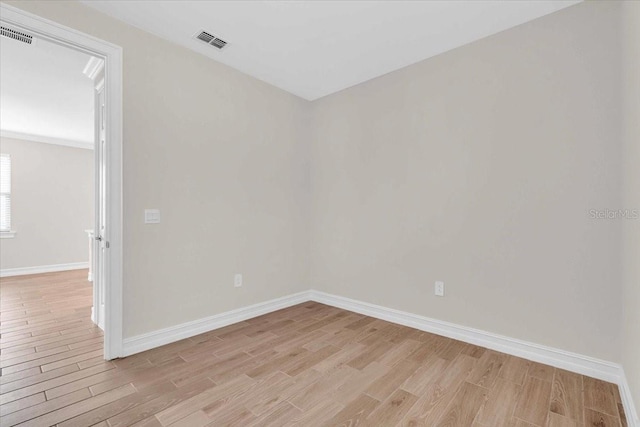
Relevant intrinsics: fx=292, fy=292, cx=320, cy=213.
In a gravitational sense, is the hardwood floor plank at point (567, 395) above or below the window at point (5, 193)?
below

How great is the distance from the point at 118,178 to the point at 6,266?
16.8 ft

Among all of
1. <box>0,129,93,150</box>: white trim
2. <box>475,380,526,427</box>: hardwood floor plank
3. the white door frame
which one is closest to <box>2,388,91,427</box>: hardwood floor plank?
the white door frame

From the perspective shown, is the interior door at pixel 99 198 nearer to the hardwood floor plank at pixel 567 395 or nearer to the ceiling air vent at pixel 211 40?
the ceiling air vent at pixel 211 40

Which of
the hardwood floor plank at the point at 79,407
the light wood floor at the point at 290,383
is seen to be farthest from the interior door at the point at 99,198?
the hardwood floor plank at the point at 79,407

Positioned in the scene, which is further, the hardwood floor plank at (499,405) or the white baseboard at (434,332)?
the white baseboard at (434,332)

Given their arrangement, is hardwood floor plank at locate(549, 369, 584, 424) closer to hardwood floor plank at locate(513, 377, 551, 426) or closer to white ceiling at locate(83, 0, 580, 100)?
hardwood floor plank at locate(513, 377, 551, 426)

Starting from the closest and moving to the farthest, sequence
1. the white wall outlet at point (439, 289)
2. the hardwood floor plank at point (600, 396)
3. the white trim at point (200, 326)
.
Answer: the hardwood floor plank at point (600, 396)
the white trim at point (200, 326)
the white wall outlet at point (439, 289)

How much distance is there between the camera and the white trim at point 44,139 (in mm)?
5305

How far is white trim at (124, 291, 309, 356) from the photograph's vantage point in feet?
7.84

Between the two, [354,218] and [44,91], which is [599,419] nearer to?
[354,218]

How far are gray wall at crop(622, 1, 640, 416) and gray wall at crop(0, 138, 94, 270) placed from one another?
8.00 meters

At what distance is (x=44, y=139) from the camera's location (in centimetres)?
567

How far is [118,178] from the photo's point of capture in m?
2.30

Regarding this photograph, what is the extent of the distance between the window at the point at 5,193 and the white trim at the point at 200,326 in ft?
16.8
